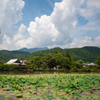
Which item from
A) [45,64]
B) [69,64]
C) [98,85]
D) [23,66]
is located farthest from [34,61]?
[98,85]

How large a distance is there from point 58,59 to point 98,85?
30.8m

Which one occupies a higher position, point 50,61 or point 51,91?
point 50,61

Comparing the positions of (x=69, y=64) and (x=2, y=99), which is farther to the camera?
(x=69, y=64)

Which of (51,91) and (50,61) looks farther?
(50,61)

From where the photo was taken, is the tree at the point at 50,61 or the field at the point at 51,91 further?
the tree at the point at 50,61

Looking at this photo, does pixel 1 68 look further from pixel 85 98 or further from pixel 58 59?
pixel 85 98

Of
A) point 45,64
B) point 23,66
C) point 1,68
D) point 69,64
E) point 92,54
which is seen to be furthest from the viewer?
point 92,54

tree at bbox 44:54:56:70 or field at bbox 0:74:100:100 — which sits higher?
tree at bbox 44:54:56:70

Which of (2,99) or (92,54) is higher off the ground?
(92,54)

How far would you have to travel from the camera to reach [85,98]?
11.2ft

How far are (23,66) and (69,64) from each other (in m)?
13.2

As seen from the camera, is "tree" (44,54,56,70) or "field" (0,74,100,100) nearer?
"field" (0,74,100,100)

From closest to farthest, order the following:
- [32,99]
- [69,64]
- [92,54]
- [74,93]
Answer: [32,99] → [74,93] → [69,64] → [92,54]

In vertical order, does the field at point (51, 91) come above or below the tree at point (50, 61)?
below
